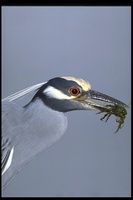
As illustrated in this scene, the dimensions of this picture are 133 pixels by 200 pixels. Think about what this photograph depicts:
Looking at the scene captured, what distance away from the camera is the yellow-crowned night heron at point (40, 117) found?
0.89 meters

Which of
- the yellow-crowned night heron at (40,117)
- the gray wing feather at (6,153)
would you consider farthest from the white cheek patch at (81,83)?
the gray wing feather at (6,153)

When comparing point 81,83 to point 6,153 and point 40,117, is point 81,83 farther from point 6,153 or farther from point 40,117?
point 6,153

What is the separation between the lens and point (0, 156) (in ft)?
2.77

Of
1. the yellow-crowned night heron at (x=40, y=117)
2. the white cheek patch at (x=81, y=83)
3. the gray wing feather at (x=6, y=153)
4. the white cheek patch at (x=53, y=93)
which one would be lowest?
the gray wing feather at (x=6, y=153)

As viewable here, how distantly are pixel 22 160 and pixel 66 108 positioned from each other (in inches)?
6.9

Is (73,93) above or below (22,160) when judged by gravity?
above

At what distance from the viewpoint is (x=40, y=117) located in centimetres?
92

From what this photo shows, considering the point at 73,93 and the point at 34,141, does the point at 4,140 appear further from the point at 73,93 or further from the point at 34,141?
the point at 73,93

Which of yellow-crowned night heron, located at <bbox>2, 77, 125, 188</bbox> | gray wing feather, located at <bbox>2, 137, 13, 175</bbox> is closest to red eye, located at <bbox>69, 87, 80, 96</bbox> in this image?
yellow-crowned night heron, located at <bbox>2, 77, 125, 188</bbox>

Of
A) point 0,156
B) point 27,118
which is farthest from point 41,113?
point 0,156

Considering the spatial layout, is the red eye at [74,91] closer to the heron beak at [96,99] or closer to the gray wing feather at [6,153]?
the heron beak at [96,99]

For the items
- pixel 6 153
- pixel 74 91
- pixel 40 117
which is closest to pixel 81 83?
pixel 74 91

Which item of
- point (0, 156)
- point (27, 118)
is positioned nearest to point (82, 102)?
point (27, 118)

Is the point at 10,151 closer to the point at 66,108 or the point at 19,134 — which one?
the point at 19,134
